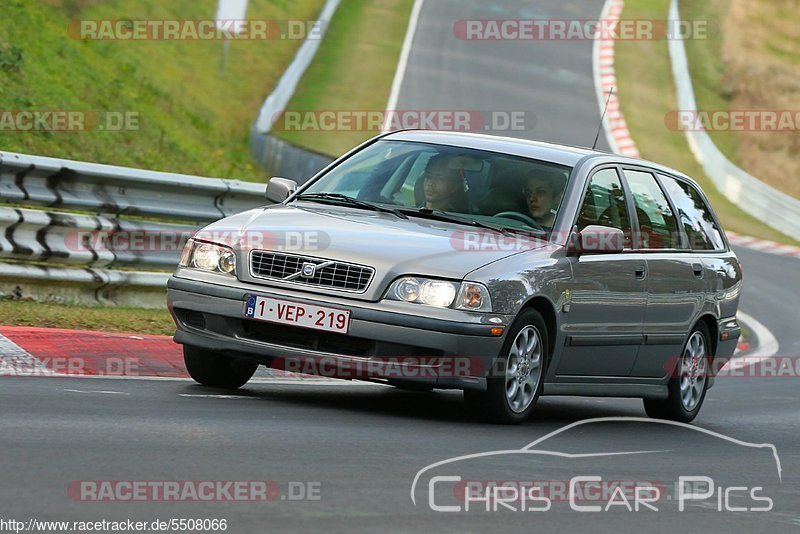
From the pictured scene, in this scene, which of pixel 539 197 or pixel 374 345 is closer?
pixel 374 345

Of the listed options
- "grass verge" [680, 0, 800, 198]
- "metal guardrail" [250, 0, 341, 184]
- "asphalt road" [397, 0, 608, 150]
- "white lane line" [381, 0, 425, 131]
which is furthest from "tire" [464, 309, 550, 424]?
"grass verge" [680, 0, 800, 198]

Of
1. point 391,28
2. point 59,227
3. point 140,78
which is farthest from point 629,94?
point 59,227

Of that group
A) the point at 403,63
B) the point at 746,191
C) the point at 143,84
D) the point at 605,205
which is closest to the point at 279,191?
the point at 605,205

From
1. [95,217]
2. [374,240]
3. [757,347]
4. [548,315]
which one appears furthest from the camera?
[757,347]

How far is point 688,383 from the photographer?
1080 cm

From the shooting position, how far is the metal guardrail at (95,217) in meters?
11.6

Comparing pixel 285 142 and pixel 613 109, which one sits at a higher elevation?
pixel 613 109

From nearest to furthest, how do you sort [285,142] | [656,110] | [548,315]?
[548,315] → [285,142] → [656,110]

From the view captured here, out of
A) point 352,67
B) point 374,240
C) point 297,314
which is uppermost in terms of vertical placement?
point 352,67

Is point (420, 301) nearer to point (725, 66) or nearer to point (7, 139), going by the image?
point (7, 139)

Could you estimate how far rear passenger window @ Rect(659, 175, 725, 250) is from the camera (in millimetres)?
10930

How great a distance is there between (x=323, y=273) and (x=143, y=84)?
19.0 metres

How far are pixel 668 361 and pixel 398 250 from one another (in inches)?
110

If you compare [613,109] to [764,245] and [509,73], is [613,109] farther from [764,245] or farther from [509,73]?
[764,245]
